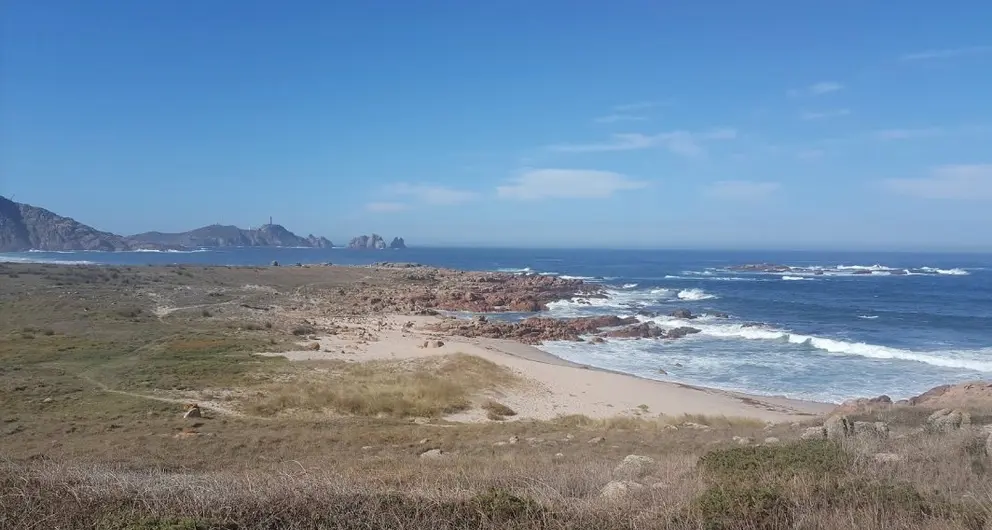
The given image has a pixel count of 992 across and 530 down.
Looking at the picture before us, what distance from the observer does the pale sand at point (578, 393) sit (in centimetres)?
1883

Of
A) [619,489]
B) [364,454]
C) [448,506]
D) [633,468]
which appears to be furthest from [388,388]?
[448,506]

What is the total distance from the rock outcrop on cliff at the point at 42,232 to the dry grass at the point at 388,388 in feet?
534

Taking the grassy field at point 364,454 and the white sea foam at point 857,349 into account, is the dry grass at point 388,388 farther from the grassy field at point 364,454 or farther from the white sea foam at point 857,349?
the white sea foam at point 857,349

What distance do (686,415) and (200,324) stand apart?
25899 millimetres

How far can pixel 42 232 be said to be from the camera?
16038cm

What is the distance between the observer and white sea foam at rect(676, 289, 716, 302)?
5747 cm

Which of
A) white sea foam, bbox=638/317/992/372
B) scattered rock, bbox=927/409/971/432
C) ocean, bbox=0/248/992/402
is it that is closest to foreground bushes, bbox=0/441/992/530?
scattered rock, bbox=927/409/971/432

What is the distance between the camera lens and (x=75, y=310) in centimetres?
3375

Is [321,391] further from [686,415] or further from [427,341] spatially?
[427,341]

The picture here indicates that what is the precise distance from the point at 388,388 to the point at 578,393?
22.4 feet

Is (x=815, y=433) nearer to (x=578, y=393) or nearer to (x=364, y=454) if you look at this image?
(x=364, y=454)

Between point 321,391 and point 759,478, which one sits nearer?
point 759,478

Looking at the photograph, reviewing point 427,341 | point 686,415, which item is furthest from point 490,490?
point 427,341

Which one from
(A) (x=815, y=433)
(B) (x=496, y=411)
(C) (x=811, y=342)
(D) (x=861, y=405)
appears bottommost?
(B) (x=496, y=411)
